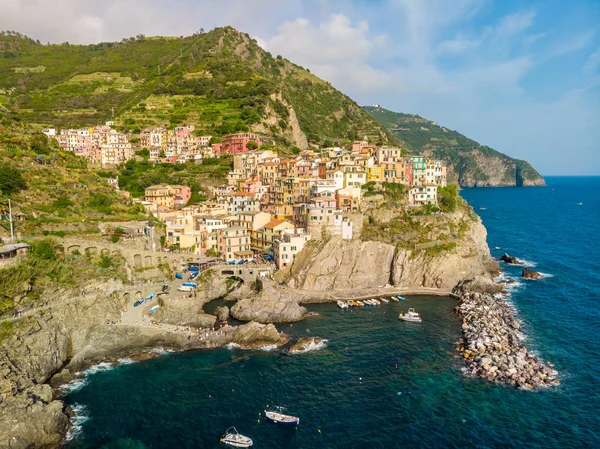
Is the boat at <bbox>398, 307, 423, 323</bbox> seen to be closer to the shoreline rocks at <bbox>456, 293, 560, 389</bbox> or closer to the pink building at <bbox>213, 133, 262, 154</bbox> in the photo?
the shoreline rocks at <bbox>456, 293, 560, 389</bbox>

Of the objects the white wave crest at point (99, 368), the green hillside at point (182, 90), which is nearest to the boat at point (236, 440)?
the white wave crest at point (99, 368)

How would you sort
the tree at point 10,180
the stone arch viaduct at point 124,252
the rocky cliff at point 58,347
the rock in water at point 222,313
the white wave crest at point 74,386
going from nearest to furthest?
the rocky cliff at point 58,347 < the white wave crest at point 74,386 < the rock in water at point 222,313 < the stone arch viaduct at point 124,252 < the tree at point 10,180

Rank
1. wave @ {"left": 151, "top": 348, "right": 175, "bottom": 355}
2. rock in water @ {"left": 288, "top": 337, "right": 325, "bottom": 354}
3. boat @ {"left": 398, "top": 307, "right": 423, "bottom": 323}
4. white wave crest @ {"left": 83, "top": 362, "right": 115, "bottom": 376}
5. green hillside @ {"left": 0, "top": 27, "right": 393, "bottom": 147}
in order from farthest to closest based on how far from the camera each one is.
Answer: green hillside @ {"left": 0, "top": 27, "right": 393, "bottom": 147} → boat @ {"left": 398, "top": 307, "right": 423, "bottom": 323} → rock in water @ {"left": 288, "top": 337, "right": 325, "bottom": 354} → wave @ {"left": 151, "top": 348, "right": 175, "bottom": 355} → white wave crest @ {"left": 83, "top": 362, "right": 115, "bottom": 376}

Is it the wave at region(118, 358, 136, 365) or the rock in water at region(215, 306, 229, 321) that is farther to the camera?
the rock in water at region(215, 306, 229, 321)

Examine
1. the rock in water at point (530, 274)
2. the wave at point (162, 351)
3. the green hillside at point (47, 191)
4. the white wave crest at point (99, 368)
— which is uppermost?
the green hillside at point (47, 191)

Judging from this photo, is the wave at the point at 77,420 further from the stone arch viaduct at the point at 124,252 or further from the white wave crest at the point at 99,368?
the stone arch viaduct at the point at 124,252

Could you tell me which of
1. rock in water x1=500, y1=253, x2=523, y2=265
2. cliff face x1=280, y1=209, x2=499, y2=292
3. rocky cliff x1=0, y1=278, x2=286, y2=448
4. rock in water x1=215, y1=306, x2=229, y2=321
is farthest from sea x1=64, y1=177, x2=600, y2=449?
rock in water x1=500, y1=253, x2=523, y2=265
